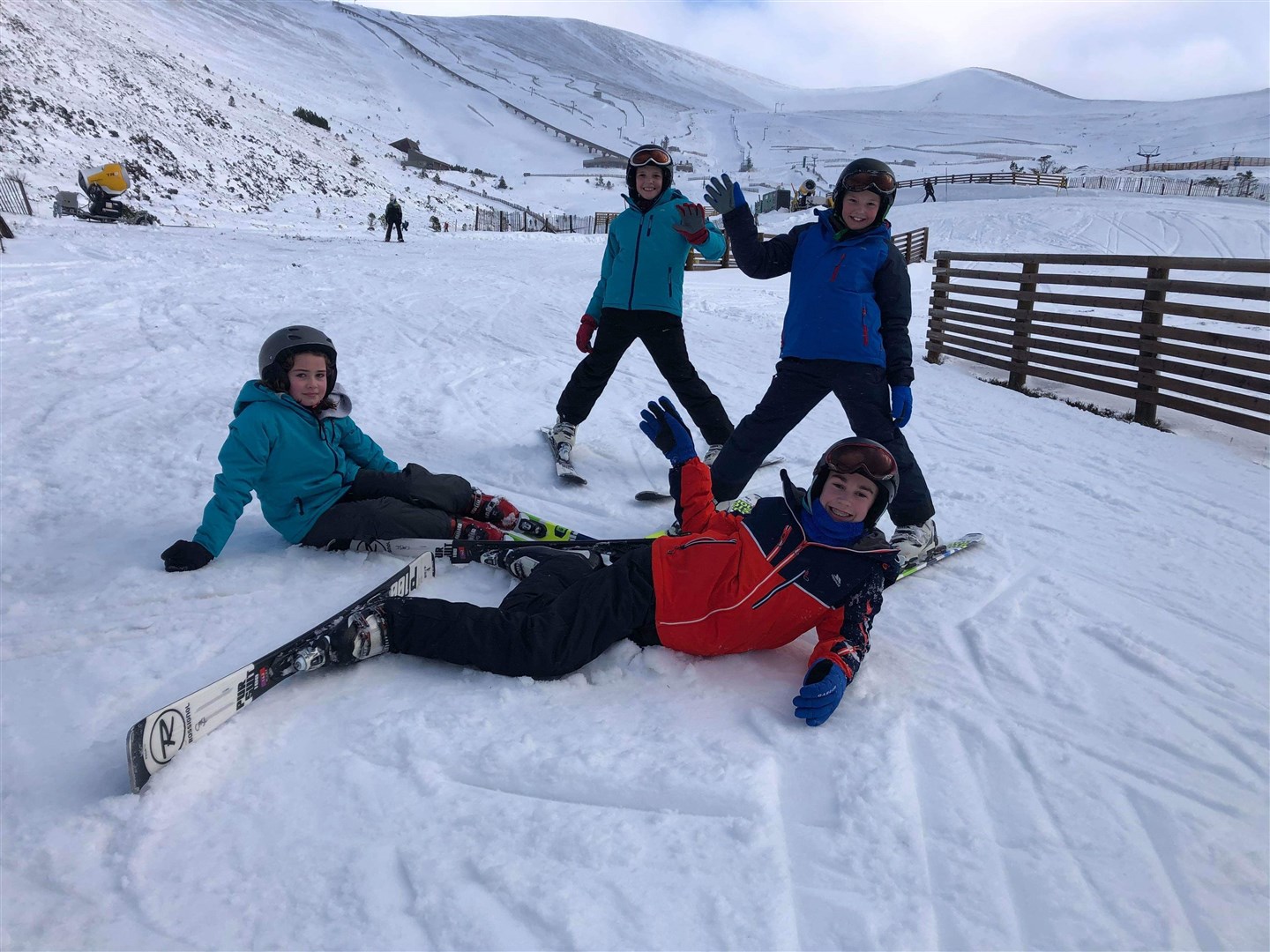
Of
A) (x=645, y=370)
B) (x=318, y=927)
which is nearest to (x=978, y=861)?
(x=318, y=927)

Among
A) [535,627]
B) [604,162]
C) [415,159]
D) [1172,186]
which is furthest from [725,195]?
[604,162]

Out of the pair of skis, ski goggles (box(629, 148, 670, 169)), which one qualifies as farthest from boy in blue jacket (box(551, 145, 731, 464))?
the pair of skis

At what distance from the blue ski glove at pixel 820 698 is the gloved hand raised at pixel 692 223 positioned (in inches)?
92.5

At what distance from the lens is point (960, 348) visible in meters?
9.42

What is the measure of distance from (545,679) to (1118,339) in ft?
23.2

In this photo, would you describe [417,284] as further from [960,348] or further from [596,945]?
[596,945]

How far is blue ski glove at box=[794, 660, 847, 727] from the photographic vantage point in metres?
2.29

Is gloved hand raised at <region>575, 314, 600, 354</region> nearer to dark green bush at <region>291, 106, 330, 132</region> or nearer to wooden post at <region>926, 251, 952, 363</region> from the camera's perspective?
wooden post at <region>926, 251, 952, 363</region>

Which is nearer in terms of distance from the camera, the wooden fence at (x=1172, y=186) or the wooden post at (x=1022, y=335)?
the wooden post at (x=1022, y=335)

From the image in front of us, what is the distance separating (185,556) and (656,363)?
2675mm

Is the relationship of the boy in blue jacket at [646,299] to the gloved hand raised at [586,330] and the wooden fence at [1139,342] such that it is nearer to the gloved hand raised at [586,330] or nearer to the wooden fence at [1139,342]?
the gloved hand raised at [586,330]

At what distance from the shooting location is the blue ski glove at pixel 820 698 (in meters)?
2.29

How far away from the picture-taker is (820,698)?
2.29 m

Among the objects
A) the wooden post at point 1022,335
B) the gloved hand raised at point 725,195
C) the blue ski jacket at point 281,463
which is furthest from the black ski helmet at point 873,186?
the wooden post at point 1022,335
